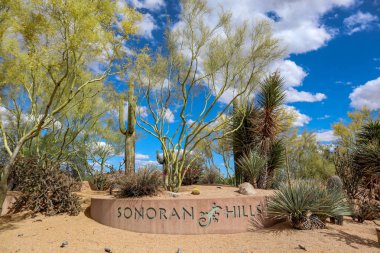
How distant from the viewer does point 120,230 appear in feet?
31.4

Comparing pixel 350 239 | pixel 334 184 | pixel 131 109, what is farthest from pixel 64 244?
pixel 334 184

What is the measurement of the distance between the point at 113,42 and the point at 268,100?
23.1 feet

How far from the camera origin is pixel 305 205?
8375 millimetres

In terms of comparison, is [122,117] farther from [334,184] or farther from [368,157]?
[368,157]

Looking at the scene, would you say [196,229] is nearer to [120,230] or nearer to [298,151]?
[120,230]

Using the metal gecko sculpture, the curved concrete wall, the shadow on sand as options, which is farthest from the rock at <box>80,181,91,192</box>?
the shadow on sand

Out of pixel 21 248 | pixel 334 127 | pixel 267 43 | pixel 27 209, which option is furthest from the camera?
pixel 334 127

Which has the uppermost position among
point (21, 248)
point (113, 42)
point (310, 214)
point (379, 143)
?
point (113, 42)

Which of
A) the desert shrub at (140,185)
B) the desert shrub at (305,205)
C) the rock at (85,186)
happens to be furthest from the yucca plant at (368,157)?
the rock at (85,186)

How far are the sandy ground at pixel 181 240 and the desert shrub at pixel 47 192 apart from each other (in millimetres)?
1150

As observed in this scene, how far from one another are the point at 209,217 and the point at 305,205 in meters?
2.61

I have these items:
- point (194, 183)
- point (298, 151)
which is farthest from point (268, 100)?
point (298, 151)

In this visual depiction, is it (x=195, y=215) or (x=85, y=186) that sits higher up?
(x=85, y=186)

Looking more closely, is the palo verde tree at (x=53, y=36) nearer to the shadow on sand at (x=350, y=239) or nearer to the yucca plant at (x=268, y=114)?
the yucca plant at (x=268, y=114)
